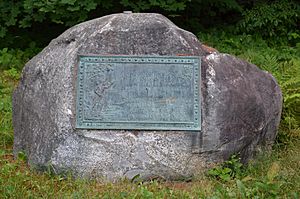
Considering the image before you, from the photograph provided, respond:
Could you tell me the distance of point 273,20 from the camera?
8.15 m

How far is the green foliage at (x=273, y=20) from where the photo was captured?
26.8 ft

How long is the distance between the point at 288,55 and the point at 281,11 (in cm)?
111

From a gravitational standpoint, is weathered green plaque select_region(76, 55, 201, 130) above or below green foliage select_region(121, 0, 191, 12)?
above

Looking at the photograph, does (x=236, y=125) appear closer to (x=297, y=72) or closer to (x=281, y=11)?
(x=297, y=72)

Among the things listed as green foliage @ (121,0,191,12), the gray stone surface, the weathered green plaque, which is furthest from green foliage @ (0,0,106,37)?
the weathered green plaque

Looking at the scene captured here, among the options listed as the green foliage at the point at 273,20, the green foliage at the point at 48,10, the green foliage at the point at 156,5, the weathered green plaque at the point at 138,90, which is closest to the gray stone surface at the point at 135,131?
the weathered green plaque at the point at 138,90

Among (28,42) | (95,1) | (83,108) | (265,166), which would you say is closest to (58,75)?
(83,108)

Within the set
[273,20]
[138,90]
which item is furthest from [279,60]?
[138,90]

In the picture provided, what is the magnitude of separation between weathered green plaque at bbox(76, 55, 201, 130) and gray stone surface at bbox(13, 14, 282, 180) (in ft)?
0.23

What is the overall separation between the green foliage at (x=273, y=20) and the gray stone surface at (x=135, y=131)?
13.6 ft

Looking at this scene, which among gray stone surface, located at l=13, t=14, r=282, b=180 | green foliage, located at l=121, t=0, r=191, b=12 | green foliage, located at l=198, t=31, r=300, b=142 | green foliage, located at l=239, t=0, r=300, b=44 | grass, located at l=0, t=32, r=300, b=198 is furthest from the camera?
green foliage, located at l=239, t=0, r=300, b=44

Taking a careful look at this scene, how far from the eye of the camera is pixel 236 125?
13.0ft

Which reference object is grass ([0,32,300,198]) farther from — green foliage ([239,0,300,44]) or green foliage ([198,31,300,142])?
green foliage ([239,0,300,44])

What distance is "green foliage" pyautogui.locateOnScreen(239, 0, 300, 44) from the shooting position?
818 cm
